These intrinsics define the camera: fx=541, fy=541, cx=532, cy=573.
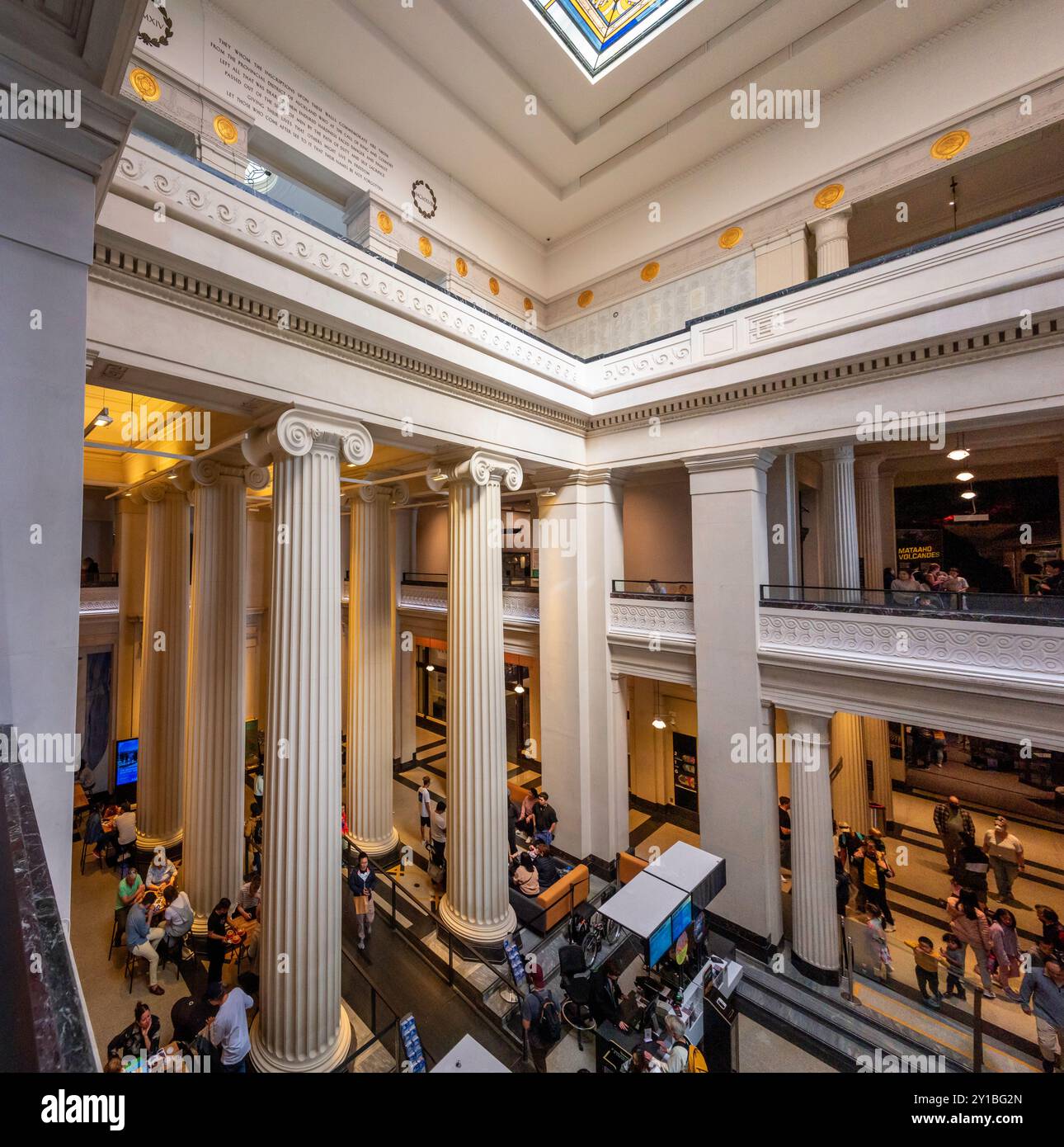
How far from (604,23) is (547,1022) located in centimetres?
1340

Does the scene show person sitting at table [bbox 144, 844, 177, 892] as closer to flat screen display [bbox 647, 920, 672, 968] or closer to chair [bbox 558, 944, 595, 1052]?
chair [bbox 558, 944, 595, 1052]

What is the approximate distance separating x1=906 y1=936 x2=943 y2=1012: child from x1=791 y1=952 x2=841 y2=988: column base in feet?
2.98

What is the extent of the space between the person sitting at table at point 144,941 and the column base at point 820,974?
7984 millimetres

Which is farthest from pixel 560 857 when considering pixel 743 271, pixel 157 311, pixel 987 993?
pixel 743 271

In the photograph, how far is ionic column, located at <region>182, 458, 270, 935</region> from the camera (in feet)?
23.1

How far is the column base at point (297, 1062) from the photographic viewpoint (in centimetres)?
504

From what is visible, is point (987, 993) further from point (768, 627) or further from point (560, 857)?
point (560, 857)

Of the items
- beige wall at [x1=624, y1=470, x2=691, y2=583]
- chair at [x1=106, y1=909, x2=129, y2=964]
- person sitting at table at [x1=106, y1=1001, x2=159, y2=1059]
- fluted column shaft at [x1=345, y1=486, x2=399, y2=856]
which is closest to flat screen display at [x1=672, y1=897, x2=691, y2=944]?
person sitting at table at [x1=106, y1=1001, x2=159, y2=1059]

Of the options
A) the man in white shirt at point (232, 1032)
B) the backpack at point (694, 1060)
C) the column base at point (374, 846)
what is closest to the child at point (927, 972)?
the backpack at point (694, 1060)

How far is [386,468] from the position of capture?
8.88 m

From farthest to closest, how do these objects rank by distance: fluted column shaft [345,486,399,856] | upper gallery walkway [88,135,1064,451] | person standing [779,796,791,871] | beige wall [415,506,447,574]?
1. beige wall [415,506,447,574]
2. person standing [779,796,791,871]
3. fluted column shaft [345,486,399,856]
4. upper gallery walkway [88,135,1064,451]

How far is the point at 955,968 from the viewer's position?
6.71 m

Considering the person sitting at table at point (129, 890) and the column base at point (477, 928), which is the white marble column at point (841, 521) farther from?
the person sitting at table at point (129, 890)
